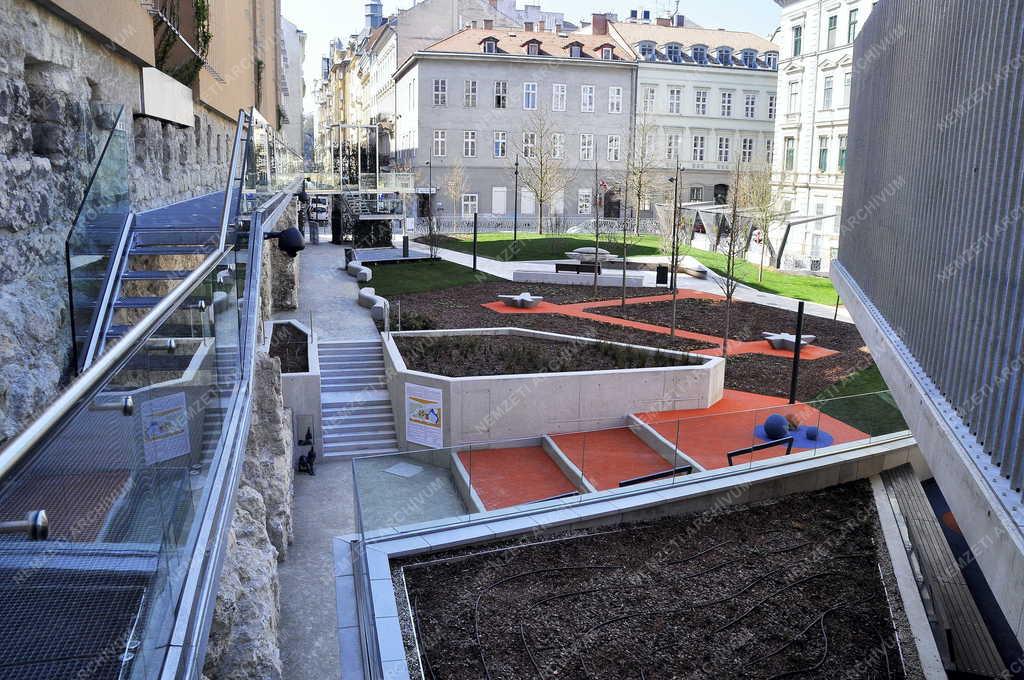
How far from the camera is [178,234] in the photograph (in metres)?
7.24

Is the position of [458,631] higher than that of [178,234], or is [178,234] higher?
[178,234]

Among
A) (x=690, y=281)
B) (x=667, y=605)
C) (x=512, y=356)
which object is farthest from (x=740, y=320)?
(x=667, y=605)

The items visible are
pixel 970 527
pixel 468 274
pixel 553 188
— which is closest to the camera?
pixel 970 527

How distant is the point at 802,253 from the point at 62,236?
151ft

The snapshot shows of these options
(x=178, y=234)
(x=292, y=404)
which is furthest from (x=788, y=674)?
(x=292, y=404)

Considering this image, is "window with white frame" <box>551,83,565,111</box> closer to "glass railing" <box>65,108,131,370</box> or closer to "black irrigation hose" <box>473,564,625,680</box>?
"black irrigation hose" <box>473,564,625,680</box>

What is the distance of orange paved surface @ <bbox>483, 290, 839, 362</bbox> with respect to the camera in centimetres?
2498

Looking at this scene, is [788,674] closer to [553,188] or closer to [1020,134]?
[1020,134]

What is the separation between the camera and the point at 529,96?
194 ft

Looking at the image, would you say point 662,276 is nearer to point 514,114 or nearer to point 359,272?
point 359,272

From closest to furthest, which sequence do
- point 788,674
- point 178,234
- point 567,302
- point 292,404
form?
1. point 178,234
2. point 788,674
3. point 292,404
4. point 567,302

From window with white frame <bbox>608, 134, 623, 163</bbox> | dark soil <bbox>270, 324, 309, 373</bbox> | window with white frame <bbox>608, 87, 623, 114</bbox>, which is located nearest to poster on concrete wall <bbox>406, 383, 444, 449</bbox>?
dark soil <bbox>270, 324, 309, 373</bbox>

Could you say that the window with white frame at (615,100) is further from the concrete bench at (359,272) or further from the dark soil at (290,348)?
the dark soil at (290,348)

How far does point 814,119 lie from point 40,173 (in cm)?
4815
